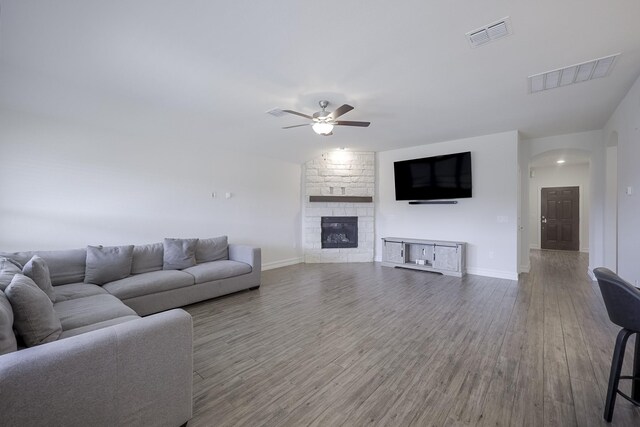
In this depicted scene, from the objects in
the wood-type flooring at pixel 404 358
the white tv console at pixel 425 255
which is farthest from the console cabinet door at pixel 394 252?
the wood-type flooring at pixel 404 358

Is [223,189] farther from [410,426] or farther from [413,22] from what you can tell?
[410,426]

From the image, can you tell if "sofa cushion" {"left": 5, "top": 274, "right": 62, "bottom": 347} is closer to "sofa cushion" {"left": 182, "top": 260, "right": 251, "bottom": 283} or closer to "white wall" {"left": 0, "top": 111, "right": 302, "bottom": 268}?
"sofa cushion" {"left": 182, "top": 260, "right": 251, "bottom": 283}

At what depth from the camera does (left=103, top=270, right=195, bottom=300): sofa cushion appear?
117 inches

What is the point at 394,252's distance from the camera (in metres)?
5.95

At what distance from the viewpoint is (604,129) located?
15.1 ft

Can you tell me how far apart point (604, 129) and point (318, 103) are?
17.0ft

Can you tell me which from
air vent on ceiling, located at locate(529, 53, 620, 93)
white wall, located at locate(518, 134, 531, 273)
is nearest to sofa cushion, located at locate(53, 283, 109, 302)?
air vent on ceiling, located at locate(529, 53, 620, 93)

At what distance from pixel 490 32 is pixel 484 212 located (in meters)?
3.87

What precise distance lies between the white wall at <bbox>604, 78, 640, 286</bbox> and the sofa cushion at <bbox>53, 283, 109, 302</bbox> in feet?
19.5

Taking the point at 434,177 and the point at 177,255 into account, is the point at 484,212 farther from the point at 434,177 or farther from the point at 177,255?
the point at 177,255

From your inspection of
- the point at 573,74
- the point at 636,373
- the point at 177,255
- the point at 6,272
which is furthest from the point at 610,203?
the point at 6,272

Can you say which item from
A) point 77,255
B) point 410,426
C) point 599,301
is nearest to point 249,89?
point 77,255

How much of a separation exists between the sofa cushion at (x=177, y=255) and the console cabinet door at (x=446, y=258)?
4573mm

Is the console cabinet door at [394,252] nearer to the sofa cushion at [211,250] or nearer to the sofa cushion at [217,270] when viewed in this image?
the sofa cushion at [217,270]
